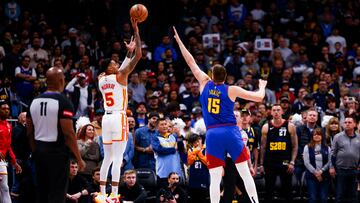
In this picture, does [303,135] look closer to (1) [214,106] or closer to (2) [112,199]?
(1) [214,106]

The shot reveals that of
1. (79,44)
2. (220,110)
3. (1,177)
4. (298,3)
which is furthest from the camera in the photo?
(298,3)

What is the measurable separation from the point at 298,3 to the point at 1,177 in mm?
13913

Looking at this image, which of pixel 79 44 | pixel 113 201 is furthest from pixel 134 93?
pixel 113 201

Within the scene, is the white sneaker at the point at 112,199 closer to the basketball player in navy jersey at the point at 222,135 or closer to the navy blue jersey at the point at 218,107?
the basketball player in navy jersey at the point at 222,135

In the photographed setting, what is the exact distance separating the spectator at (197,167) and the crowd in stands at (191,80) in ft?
0.07

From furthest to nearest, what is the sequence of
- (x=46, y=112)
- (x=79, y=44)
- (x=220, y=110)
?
(x=79, y=44) < (x=220, y=110) < (x=46, y=112)

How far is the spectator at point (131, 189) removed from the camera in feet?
50.8

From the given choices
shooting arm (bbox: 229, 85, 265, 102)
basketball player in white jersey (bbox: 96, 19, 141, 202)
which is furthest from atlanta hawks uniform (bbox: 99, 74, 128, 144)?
shooting arm (bbox: 229, 85, 265, 102)

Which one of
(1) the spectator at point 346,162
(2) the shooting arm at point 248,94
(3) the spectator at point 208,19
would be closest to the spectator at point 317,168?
(1) the spectator at point 346,162

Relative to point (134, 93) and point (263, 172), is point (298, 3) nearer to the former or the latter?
point (134, 93)

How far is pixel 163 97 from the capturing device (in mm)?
19766

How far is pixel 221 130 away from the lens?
12.7m

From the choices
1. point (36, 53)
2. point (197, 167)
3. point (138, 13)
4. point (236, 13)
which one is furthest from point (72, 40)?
point (138, 13)

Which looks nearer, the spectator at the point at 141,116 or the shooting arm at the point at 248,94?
the shooting arm at the point at 248,94
